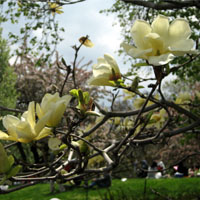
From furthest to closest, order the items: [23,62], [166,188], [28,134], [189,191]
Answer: [23,62], [166,188], [189,191], [28,134]

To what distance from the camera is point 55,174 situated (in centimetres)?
92

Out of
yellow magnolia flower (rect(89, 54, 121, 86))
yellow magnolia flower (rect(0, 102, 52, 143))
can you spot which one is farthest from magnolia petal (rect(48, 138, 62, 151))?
yellow magnolia flower (rect(89, 54, 121, 86))

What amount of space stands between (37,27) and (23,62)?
810 cm

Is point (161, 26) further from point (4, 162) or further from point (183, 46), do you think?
point (4, 162)

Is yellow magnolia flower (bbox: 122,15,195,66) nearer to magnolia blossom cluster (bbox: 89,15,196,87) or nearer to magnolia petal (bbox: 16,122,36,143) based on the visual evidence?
magnolia blossom cluster (bbox: 89,15,196,87)

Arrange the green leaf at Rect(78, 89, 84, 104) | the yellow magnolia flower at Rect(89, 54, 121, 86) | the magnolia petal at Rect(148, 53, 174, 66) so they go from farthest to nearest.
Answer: the yellow magnolia flower at Rect(89, 54, 121, 86)
the green leaf at Rect(78, 89, 84, 104)
the magnolia petal at Rect(148, 53, 174, 66)

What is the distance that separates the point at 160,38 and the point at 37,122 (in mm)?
404

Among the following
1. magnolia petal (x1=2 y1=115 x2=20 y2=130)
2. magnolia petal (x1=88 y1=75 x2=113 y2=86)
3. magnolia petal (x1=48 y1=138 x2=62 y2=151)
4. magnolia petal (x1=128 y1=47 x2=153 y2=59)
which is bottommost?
magnolia petal (x1=48 y1=138 x2=62 y2=151)

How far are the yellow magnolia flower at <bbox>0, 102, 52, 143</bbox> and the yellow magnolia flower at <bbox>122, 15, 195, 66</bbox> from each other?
31cm

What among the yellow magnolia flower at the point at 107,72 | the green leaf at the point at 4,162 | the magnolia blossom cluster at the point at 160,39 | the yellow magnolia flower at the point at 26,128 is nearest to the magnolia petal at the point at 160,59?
the magnolia blossom cluster at the point at 160,39

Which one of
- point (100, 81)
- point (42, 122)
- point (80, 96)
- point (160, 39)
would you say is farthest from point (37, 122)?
point (160, 39)

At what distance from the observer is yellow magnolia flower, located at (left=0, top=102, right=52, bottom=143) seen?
675 millimetres

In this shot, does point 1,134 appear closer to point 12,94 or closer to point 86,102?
point 86,102

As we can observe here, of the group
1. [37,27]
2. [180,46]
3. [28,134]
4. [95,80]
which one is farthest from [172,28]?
[37,27]
